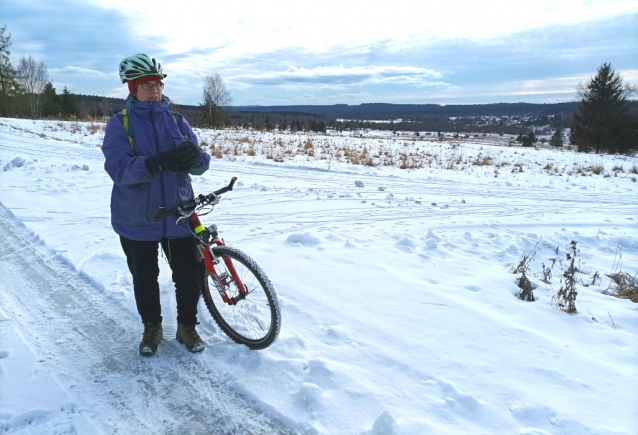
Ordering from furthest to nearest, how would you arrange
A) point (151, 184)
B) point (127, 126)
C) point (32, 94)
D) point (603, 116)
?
point (32, 94) → point (603, 116) → point (151, 184) → point (127, 126)

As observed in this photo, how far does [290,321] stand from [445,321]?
56.5 inches

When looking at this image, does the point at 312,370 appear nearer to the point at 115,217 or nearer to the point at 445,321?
the point at 445,321

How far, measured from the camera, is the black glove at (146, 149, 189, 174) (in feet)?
8.20

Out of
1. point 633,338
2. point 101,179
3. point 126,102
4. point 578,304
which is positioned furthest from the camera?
point 101,179

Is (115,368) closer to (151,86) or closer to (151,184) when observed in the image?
(151,184)

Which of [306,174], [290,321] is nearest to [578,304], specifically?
[290,321]

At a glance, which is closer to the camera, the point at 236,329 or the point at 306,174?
the point at 236,329

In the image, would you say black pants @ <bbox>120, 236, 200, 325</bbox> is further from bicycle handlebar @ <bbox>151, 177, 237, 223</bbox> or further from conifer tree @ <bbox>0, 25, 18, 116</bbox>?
conifer tree @ <bbox>0, 25, 18, 116</bbox>

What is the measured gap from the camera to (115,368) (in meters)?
2.79

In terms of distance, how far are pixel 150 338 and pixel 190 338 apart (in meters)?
0.30

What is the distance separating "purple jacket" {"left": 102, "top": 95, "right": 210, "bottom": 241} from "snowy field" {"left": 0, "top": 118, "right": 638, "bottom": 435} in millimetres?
992

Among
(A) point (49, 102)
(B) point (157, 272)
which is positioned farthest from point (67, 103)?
(B) point (157, 272)

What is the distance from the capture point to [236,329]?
3223 millimetres

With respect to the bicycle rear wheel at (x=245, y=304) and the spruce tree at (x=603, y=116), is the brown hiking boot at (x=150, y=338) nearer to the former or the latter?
the bicycle rear wheel at (x=245, y=304)
